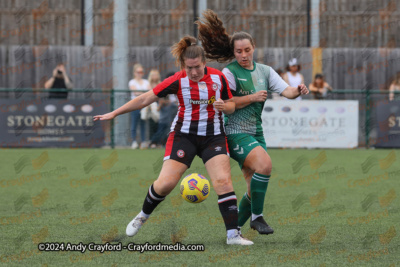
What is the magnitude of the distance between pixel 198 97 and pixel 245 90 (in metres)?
0.53

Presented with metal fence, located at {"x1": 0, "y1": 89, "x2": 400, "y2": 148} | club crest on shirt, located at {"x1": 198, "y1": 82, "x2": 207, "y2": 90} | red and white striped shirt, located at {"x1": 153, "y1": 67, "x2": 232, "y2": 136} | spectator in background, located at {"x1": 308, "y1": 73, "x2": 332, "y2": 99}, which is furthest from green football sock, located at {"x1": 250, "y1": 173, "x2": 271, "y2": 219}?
spectator in background, located at {"x1": 308, "y1": 73, "x2": 332, "y2": 99}

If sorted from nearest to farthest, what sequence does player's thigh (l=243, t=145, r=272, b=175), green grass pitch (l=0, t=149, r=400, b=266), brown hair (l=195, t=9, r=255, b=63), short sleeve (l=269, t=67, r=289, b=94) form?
green grass pitch (l=0, t=149, r=400, b=266) < player's thigh (l=243, t=145, r=272, b=175) < brown hair (l=195, t=9, r=255, b=63) < short sleeve (l=269, t=67, r=289, b=94)

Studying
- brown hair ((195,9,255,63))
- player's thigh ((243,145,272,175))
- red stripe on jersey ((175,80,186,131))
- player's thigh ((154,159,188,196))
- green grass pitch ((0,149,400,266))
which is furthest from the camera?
brown hair ((195,9,255,63))

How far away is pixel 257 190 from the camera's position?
21.3 feet

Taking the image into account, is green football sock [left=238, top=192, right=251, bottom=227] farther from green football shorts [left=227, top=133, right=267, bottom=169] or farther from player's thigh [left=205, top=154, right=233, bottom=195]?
player's thigh [left=205, top=154, right=233, bottom=195]

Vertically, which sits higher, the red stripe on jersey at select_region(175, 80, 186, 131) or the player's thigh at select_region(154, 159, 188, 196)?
the red stripe on jersey at select_region(175, 80, 186, 131)

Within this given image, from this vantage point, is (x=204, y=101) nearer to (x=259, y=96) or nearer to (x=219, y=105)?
(x=219, y=105)

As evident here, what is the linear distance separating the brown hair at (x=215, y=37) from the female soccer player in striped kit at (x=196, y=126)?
337mm

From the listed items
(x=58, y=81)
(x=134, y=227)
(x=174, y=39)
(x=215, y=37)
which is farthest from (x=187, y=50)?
(x=174, y=39)

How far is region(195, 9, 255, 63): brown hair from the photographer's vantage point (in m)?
6.50

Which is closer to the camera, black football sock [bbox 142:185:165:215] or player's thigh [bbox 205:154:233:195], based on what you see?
player's thigh [bbox 205:154:233:195]

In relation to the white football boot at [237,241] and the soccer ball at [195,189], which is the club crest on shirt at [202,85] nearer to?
the soccer ball at [195,189]

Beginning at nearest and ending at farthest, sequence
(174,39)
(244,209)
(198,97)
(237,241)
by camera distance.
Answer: (237,241) → (198,97) → (244,209) → (174,39)

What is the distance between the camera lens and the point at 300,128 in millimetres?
15891
